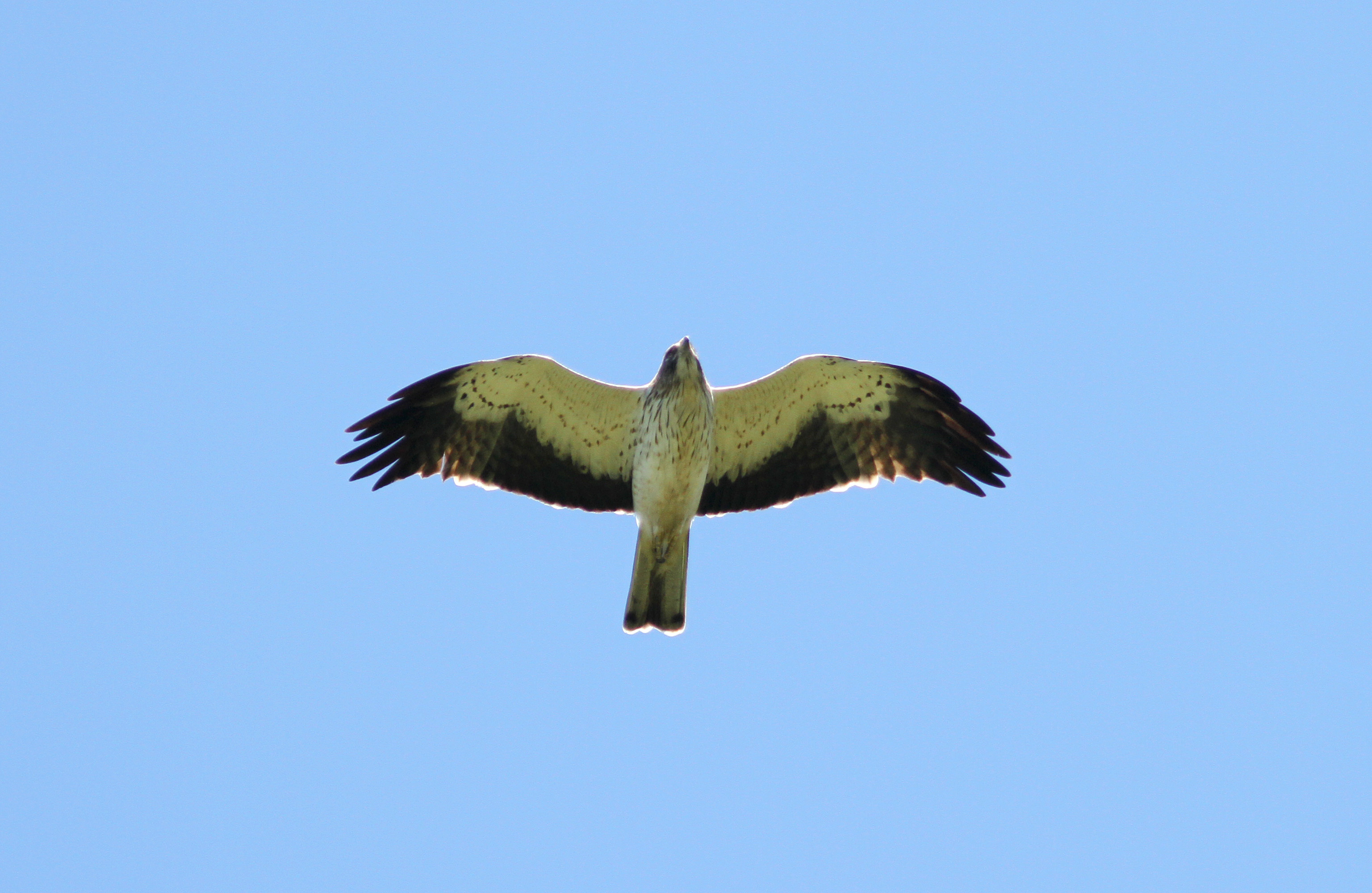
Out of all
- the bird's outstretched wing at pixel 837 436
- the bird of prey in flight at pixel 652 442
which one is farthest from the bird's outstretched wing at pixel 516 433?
the bird's outstretched wing at pixel 837 436

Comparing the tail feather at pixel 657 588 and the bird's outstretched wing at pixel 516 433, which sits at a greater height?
the bird's outstretched wing at pixel 516 433

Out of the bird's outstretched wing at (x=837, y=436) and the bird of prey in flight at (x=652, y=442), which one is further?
the bird's outstretched wing at (x=837, y=436)

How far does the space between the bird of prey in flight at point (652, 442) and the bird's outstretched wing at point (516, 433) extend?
1 centimetres

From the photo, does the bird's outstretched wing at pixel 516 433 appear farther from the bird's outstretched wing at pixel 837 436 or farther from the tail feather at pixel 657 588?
the bird's outstretched wing at pixel 837 436

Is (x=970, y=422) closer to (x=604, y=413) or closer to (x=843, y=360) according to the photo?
(x=843, y=360)

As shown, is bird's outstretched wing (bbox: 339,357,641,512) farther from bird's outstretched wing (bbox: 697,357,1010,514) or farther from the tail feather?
bird's outstretched wing (bbox: 697,357,1010,514)

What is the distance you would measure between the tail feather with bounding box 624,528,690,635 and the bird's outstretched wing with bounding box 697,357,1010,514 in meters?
0.63

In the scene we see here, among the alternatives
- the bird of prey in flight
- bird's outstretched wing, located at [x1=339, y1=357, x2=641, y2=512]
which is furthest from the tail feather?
bird's outstretched wing, located at [x1=339, y1=357, x2=641, y2=512]

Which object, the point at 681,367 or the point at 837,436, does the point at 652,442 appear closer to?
the point at 681,367

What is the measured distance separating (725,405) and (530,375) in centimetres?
157

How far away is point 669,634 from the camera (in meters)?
9.63

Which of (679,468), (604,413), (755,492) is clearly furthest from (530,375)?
(755,492)

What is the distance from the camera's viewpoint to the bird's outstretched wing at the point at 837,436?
9828 millimetres

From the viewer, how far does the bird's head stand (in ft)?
29.9
